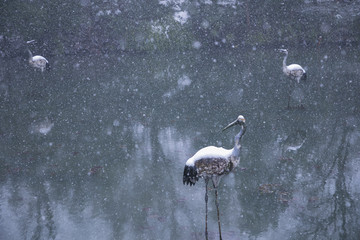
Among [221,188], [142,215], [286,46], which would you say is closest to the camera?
[142,215]

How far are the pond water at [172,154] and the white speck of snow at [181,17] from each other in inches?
317

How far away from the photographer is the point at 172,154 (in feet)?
23.7

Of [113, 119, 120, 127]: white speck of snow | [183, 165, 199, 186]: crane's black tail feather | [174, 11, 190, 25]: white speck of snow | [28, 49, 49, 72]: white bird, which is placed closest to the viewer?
[183, 165, 199, 186]: crane's black tail feather

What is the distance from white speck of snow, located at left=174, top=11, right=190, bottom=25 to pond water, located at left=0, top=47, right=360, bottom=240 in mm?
8047

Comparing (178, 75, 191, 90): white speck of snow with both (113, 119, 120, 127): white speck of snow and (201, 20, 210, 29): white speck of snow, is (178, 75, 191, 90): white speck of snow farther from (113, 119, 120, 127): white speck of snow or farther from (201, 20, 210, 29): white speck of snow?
(201, 20, 210, 29): white speck of snow

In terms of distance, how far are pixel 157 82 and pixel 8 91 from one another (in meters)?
6.25

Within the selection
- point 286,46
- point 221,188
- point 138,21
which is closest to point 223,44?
point 286,46

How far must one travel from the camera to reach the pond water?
15.8 ft

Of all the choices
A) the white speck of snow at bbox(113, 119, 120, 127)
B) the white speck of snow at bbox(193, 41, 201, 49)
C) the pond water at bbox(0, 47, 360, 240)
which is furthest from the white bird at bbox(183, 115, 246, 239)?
the white speck of snow at bbox(193, 41, 201, 49)

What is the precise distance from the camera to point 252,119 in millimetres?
9039

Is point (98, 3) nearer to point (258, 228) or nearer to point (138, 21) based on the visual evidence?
point (138, 21)

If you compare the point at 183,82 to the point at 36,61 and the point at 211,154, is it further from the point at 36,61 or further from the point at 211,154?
the point at 211,154

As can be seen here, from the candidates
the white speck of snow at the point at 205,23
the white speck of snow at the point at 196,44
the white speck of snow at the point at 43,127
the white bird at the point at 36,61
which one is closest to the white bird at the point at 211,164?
the white speck of snow at the point at 43,127

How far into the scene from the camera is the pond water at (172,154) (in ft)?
15.8
